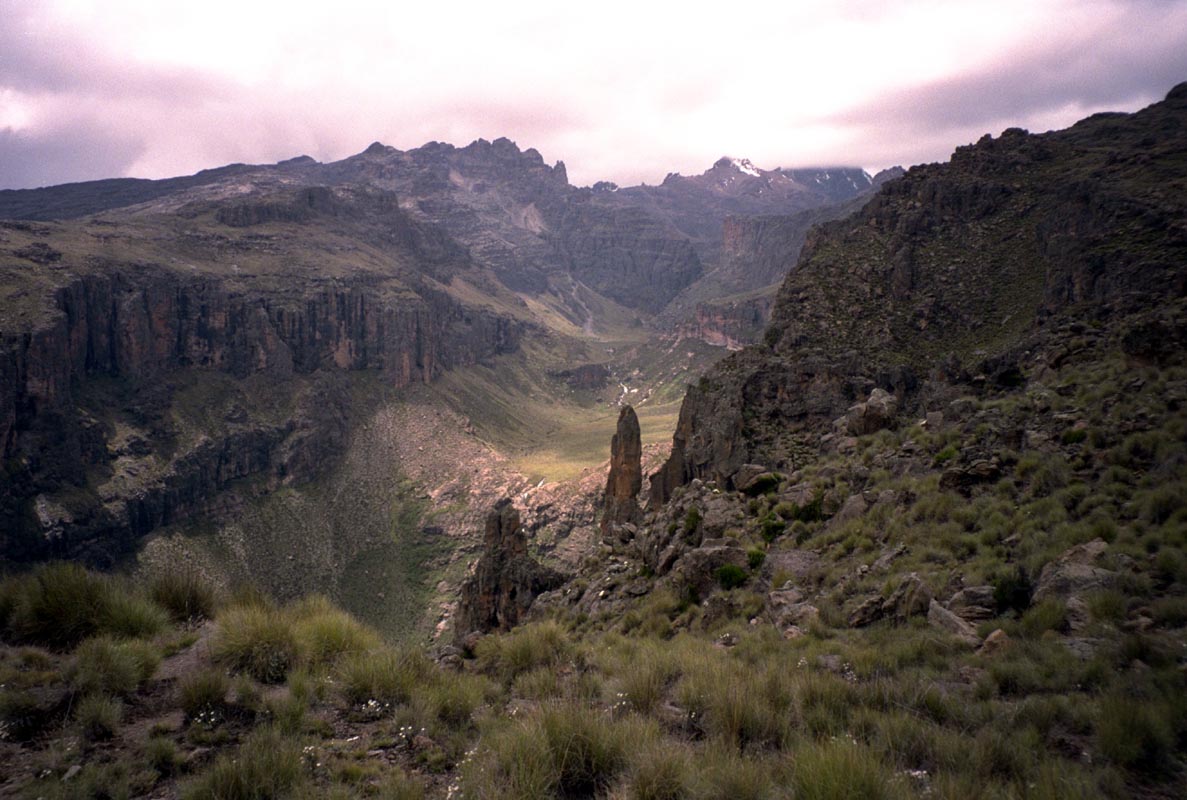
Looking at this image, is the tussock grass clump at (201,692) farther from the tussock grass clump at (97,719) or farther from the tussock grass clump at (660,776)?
the tussock grass clump at (660,776)

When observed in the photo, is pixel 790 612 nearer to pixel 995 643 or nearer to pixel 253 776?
pixel 995 643

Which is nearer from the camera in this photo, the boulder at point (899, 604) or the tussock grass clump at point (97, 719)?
the tussock grass clump at point (97, 719)

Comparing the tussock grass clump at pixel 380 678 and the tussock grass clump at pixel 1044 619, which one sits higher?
the tussock grass clump at pixel 1044 619

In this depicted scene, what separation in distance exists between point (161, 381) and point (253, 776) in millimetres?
120413

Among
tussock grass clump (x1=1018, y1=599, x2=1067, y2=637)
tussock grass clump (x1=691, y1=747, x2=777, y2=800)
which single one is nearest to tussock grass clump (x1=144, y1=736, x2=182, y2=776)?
tussock grass clump (x1=691, y1=747, x2=777, y2=800)

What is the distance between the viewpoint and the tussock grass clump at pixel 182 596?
9.85m

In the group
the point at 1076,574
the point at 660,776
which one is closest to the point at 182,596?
the point at 660,776

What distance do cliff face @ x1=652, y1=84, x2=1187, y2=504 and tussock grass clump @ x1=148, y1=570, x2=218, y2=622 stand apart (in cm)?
1955

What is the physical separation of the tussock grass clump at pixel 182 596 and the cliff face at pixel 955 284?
19.6 meters

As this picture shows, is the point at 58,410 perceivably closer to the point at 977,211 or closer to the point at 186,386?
the point at 186,386

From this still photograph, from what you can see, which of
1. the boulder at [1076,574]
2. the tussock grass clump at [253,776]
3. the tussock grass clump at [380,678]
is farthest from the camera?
the boulder at [1076,574]

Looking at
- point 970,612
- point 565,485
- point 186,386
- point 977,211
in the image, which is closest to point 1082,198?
point 977,211

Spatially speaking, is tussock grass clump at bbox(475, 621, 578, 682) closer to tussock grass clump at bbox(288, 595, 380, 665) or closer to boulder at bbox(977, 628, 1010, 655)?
tussock grass clump at bbox(288, 595, 380, 665)

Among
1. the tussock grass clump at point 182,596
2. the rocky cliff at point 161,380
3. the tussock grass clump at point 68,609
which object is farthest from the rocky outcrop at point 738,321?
the tussock grass clump at point 68,609
